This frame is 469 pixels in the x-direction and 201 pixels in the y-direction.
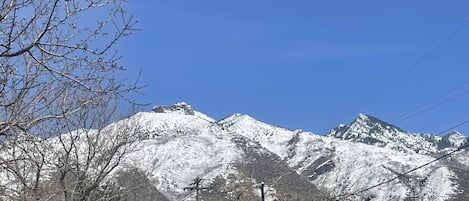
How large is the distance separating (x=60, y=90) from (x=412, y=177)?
552 feet

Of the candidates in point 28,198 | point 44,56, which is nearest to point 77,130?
point 28,198

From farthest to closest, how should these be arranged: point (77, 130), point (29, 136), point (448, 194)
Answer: point (448, 194)
point (77, 130)
point (29, 136)

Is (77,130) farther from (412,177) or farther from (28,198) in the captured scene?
(412,177)

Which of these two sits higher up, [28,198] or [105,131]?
[105,131]

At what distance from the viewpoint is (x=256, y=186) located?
38.5m

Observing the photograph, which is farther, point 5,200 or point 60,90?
point 5,200

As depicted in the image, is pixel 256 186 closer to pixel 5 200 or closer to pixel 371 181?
pixel 5 200

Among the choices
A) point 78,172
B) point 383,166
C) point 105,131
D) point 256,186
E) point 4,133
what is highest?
point 383,166

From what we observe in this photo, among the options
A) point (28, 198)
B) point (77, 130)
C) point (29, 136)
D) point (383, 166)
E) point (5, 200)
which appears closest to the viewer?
point (29, 136)

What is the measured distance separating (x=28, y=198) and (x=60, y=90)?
86.5 inches

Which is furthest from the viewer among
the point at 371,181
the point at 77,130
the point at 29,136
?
the point at 371,181

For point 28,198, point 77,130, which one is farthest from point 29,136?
point 77,130

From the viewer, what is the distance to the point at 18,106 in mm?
7004

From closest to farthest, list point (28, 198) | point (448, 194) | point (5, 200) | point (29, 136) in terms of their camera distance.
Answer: point (29, 136) → point (5, 200) → point (28, 198) → point (448, 194)
